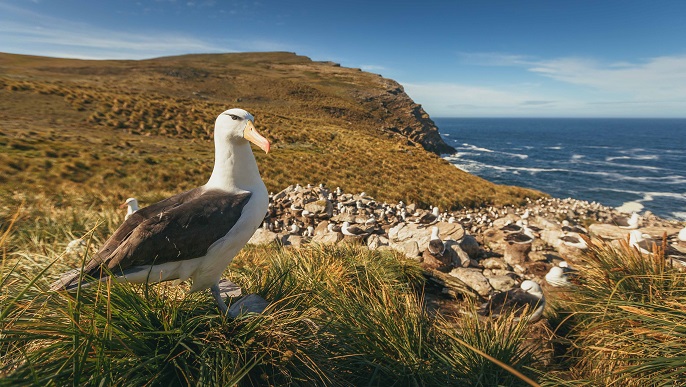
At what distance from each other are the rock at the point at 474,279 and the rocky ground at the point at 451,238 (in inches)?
0.7

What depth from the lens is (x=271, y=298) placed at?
3.49m

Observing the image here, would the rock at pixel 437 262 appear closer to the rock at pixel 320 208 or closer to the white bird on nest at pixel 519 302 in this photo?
the white bird on nest at pixel 519 302

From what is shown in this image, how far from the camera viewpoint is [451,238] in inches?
341

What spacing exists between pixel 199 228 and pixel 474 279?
5344mm

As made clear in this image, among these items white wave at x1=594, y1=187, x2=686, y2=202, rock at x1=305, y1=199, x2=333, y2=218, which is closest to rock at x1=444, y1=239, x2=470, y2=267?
rock at x1=305, y1=199, x2=333, y2=218

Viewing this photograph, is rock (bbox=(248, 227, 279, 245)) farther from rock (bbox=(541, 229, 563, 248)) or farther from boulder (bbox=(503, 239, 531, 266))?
rock (bbox=(541, 229, 563, 248))

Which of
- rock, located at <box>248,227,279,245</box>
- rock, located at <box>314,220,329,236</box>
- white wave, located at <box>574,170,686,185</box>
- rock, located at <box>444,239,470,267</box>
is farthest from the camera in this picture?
white wave, located at <box>574,170,686,185</box>

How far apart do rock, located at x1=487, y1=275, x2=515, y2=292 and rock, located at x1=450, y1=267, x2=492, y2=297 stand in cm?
15

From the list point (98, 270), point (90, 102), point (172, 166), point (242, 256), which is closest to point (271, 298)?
point (98, 270)

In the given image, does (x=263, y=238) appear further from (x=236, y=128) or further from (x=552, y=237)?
(x=552, y=237)

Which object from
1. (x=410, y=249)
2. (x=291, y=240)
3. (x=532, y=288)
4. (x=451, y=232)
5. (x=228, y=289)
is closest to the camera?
(x=228, y=289)

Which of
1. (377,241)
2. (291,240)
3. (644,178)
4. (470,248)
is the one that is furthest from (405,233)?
(644,178)

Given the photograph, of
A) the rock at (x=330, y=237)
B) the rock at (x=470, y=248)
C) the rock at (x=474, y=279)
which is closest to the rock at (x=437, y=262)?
the rock at (x=474, y=279)

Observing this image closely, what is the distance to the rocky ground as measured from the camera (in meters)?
6.47
